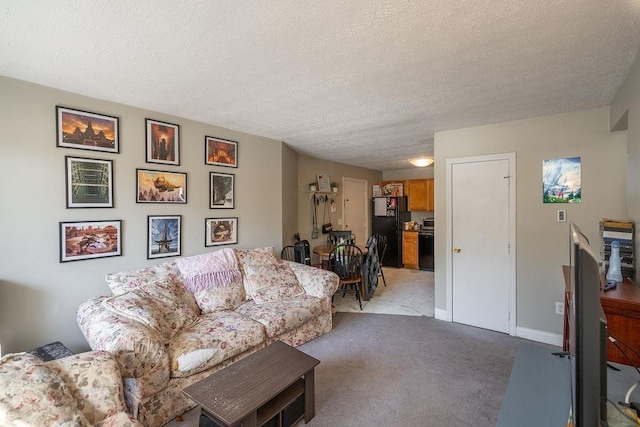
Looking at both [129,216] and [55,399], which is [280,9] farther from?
[129,216]

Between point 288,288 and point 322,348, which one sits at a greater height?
point 288,288

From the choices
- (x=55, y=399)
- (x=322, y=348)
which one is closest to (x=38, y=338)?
(x=55, y=399)

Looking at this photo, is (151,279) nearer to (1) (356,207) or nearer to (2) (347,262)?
(2) (347,262)

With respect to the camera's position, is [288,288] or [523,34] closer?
[523,34]

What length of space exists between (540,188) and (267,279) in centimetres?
306

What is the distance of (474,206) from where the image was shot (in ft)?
11.1

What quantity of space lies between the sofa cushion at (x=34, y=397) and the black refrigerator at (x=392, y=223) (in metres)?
6.04

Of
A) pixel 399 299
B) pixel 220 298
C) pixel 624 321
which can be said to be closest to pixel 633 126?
pixel 624 321

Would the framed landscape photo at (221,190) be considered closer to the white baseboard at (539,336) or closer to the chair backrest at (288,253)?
the chair backrest at (288,253)

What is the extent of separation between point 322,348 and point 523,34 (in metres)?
2.89

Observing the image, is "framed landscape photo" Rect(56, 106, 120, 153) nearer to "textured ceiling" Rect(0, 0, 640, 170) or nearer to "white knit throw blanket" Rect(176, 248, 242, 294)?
"textured ceiling" Rect(0, 0, 640, 170)

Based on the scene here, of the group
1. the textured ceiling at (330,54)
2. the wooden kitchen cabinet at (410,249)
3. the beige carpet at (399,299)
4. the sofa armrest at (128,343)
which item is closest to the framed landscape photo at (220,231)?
the textured ceiling at (330,54)

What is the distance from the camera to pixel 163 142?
9.55 ft

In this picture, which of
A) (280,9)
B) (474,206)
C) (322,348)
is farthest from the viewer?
(474,206)
